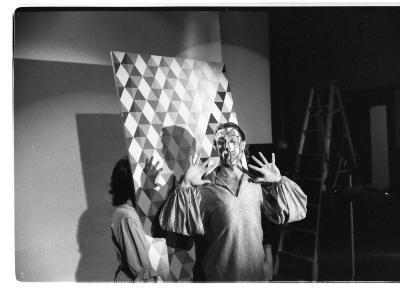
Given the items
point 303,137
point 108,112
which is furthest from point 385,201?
point 108,112

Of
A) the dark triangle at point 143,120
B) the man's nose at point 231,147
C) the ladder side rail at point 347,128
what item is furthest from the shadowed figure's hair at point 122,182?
the ladder side rail at point 347,128

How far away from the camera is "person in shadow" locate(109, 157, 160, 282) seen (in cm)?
271

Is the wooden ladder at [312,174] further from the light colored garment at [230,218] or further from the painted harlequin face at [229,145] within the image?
the painted harlequin face at [229,145]

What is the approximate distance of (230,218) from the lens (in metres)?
2.70

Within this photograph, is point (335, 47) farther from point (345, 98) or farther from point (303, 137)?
point (303, 137)

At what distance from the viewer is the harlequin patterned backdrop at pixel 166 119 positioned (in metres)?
2.74

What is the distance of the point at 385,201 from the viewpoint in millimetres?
2779

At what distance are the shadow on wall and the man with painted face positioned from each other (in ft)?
1.28

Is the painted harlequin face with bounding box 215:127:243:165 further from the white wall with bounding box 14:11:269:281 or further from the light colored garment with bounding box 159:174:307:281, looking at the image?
the white wall with bounding box 14:11:269:281

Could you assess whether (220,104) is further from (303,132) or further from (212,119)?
(303,132)

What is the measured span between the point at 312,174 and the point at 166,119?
0.99m

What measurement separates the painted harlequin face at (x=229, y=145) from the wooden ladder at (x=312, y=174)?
38 cm

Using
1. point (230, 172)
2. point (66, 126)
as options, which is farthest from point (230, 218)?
point (66, 126)

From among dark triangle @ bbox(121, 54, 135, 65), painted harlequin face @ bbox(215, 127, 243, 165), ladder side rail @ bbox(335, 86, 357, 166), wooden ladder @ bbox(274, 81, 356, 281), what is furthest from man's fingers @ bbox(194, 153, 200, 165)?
ladder side rail @ bbox(335, 86, 357, 166)
